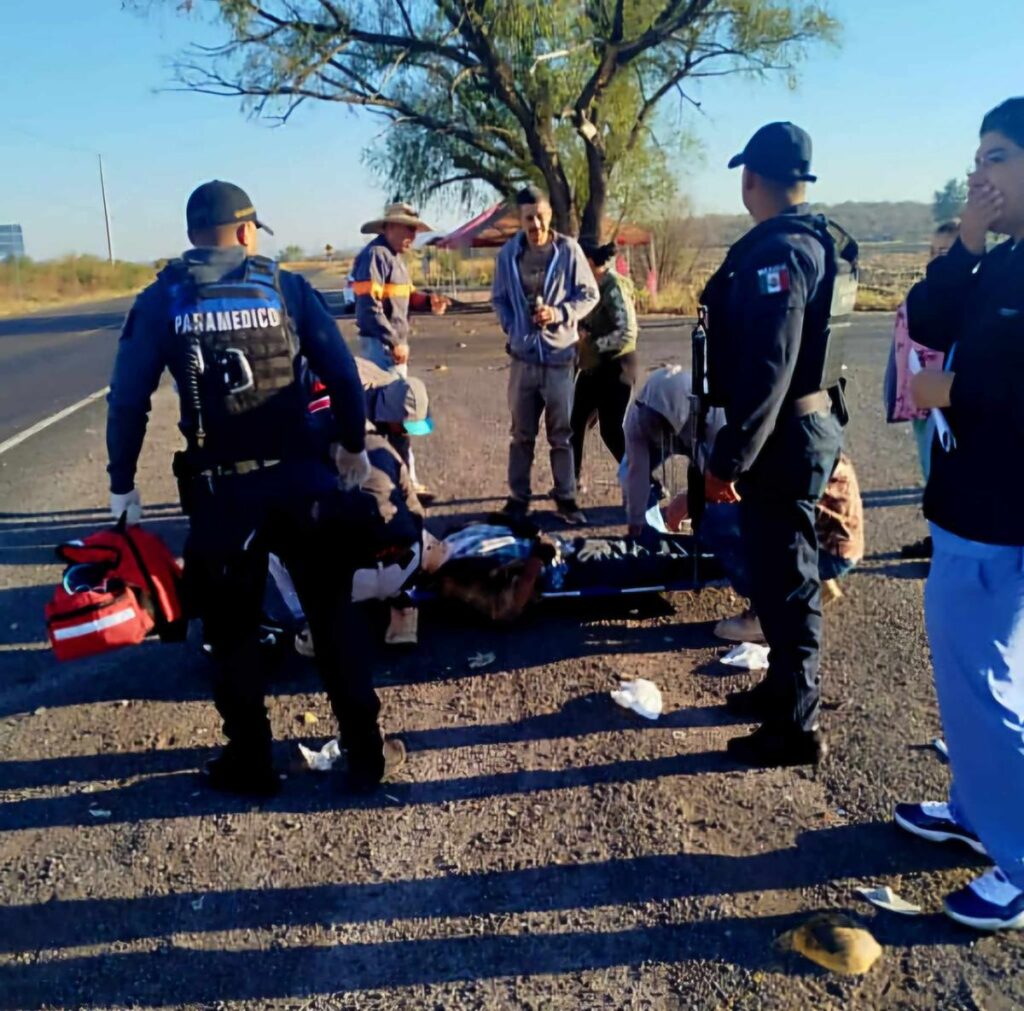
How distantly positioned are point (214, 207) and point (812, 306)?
81.6 inches

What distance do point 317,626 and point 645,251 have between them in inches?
1271

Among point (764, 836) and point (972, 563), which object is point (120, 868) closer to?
point (764, 836)

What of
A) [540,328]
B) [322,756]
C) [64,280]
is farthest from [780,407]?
[64,280]

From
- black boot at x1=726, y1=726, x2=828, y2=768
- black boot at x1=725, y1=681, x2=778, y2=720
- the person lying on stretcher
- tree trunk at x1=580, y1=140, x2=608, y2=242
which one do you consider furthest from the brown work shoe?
tree trunk at x1=580, y1=140, x2=608, y2=242

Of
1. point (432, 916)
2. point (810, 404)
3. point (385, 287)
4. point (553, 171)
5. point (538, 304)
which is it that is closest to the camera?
point (432, 916)

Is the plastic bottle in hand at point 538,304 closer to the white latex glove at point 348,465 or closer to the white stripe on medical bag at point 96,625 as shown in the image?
the white latex glove at point 348,465

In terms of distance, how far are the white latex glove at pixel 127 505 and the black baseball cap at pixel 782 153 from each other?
2527mm

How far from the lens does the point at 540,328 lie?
6.25 m

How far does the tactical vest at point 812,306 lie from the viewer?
3.29 metres

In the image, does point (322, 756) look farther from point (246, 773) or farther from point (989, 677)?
point (989, 677)

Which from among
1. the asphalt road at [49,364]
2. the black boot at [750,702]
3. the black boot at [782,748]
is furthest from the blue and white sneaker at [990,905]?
the asphalt road at [49,364]

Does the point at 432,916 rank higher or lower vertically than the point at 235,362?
lower

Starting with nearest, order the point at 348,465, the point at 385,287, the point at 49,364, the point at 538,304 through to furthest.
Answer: the point at 348,465
the point at 538,304
the point at 385,287
the point at 49,364

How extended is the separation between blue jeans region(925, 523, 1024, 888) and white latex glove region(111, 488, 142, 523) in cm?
272
